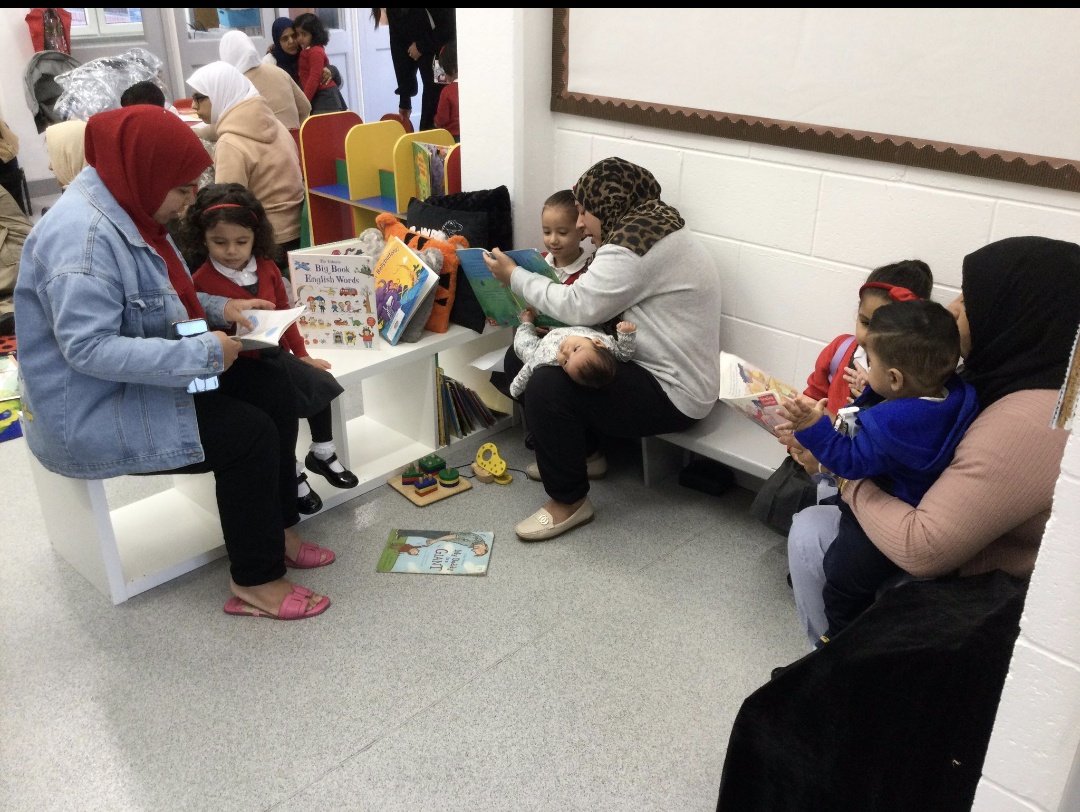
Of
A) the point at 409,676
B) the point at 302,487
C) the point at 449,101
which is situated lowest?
the point at 409,676

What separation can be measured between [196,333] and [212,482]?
74 centimetres

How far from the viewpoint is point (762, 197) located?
104 inches

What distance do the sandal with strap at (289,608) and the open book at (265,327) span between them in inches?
25.4

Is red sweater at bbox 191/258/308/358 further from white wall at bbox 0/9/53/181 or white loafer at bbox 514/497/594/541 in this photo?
white wall at bbox 0/9/53/181

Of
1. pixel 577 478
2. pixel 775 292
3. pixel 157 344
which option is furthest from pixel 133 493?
pixel 775 292

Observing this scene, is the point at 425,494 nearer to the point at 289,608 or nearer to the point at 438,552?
the point at 438,552

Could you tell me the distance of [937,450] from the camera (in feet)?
5.49

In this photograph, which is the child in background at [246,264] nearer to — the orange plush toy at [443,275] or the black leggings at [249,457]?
the black leggings at [249,457]

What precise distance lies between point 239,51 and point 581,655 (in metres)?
3.90

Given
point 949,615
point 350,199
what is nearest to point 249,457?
point 949,615

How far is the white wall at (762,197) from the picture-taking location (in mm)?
2303

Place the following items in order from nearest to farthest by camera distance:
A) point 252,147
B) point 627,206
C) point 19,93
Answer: point 627,206 → point 252,147 → point 19,93

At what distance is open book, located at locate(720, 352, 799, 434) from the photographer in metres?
2.08

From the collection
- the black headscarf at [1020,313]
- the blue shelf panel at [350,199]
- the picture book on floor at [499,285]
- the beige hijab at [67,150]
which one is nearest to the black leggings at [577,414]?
the picture book on floor at [499,285]
